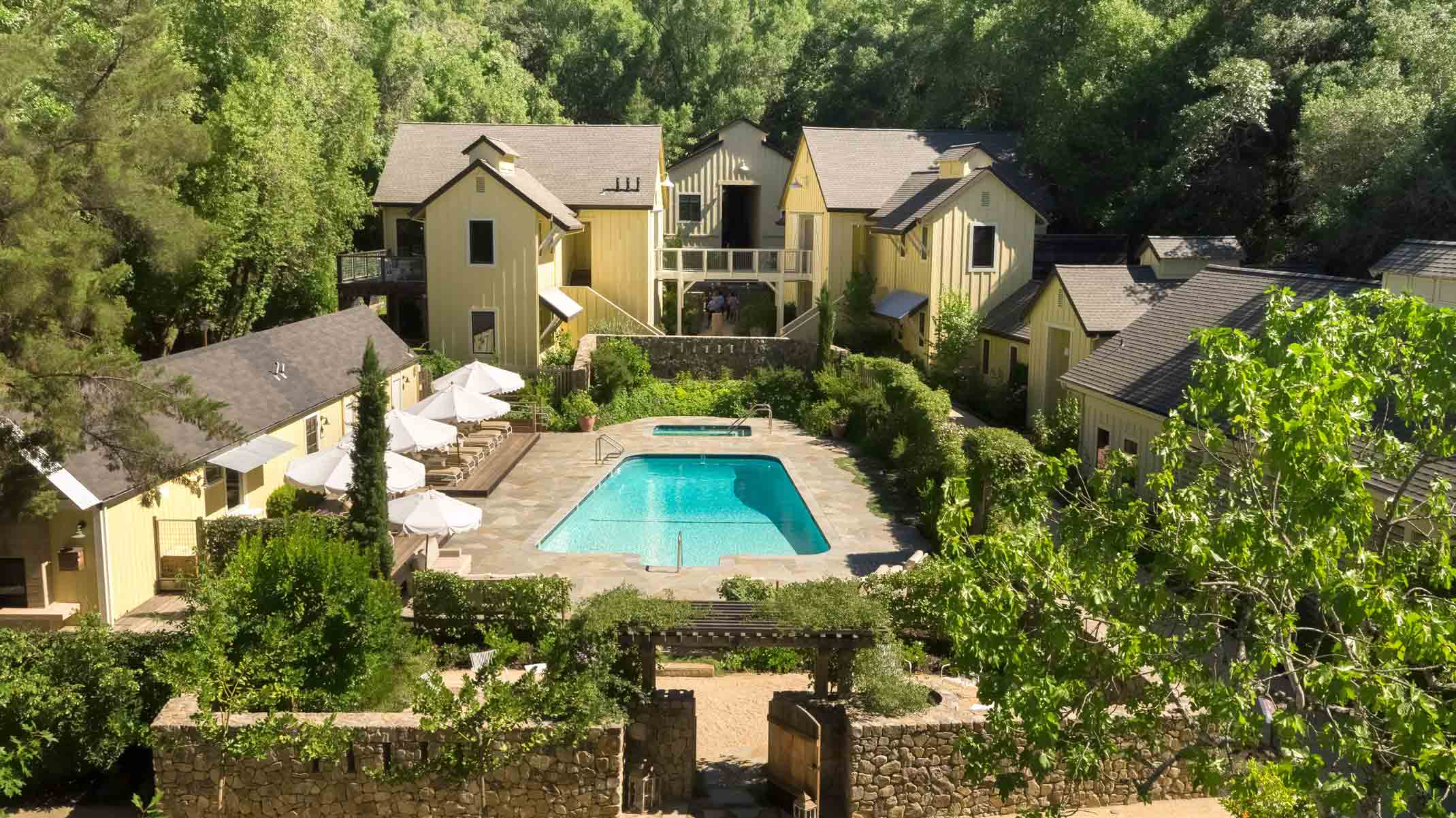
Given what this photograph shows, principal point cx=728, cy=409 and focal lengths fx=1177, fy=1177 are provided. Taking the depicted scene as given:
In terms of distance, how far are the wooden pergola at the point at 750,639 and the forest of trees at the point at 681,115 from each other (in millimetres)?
9779

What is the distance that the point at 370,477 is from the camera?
1727 centimetres

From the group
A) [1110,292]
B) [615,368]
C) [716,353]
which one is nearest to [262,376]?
[615,368]

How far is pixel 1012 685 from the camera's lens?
28.8ft

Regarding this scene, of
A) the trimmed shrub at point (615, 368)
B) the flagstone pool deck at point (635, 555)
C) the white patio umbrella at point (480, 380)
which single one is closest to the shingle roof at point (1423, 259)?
the flagstone pool deck at point (635, 555)

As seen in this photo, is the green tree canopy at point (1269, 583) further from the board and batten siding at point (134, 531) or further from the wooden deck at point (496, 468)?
the wooden deck at point (496, 468)

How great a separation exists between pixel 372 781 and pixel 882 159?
30187 mm

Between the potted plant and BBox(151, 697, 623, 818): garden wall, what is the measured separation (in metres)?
18.6

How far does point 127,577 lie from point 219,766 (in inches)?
231

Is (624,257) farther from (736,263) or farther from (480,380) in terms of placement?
(480,380)

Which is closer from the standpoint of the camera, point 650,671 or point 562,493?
point 650,671

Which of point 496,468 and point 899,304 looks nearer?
point 496,468

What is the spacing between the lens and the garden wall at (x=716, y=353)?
114ft

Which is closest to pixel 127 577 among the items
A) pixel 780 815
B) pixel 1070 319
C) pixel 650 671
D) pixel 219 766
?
pixel 219 766

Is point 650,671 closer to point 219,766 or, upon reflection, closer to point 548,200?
point 219,766
